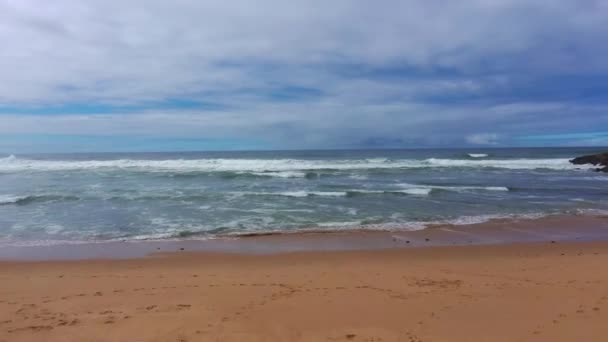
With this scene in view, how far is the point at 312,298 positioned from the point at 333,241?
3.76 meters

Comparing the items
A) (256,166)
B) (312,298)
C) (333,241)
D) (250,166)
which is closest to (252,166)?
(250,166)

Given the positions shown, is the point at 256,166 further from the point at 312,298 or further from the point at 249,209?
the point at 312,298

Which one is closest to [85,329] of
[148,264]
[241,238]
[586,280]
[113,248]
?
[148,264]

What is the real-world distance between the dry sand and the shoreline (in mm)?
608

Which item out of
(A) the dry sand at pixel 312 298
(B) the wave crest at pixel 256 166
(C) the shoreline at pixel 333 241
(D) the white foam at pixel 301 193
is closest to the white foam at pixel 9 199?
(C) the shoreline at pixel 333 241

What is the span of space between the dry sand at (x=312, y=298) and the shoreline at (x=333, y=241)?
24.0 inches

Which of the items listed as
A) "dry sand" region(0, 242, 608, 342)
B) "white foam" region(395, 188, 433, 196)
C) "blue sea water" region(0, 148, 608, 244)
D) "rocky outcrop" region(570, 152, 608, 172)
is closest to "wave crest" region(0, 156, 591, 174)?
"rocky outcrop" region(570, 152, 608, 172)

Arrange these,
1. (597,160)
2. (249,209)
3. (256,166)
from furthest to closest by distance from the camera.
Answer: (256,166), (597,160), (249,209)

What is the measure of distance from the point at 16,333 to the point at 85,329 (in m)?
0.65

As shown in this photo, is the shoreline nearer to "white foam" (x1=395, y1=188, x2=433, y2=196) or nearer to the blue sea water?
the blue sea water

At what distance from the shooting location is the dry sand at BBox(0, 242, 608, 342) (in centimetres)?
395

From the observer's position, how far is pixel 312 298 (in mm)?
4918

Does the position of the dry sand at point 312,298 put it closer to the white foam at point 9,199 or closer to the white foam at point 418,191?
the white foam at point 9,199

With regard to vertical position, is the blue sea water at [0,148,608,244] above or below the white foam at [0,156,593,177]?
below
